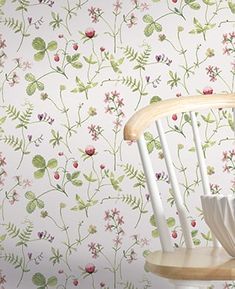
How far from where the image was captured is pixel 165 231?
1503 millimetres

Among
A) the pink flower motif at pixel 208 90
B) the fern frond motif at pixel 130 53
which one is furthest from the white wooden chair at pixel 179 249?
the fern frond motif at pixel 130 53

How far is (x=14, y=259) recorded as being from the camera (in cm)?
235

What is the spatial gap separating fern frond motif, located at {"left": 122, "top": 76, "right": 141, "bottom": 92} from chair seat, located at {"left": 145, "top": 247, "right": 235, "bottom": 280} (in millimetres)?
961

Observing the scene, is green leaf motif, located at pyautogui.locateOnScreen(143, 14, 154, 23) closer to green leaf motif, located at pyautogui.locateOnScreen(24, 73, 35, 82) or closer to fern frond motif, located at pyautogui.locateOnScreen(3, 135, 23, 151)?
green leaf motif, located at pyautogui.locateOnScreen(24, 73, 35, 82)

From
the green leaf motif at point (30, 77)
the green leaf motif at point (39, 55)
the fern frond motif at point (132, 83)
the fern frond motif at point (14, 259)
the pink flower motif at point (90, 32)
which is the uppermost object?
the pink flower motif at point (90, 32)

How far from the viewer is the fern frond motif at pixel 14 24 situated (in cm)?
241

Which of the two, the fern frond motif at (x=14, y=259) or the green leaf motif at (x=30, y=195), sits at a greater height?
the green leaf motif at (x=30, y=195)

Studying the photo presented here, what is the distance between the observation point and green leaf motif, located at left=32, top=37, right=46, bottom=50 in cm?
239

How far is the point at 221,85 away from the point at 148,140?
0.33m

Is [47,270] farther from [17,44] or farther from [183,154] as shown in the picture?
[17,44]

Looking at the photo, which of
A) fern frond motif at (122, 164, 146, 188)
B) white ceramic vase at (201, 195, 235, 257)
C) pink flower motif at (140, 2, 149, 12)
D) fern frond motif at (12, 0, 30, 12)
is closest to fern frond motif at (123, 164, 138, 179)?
fern frond motif at (122, 164, 146, 188)

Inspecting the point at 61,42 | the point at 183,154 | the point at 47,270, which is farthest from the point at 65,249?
the point at 61,42

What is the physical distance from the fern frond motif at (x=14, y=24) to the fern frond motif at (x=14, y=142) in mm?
412

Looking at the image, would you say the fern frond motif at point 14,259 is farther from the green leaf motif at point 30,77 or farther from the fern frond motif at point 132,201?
the green leaf motif at point 30,77
